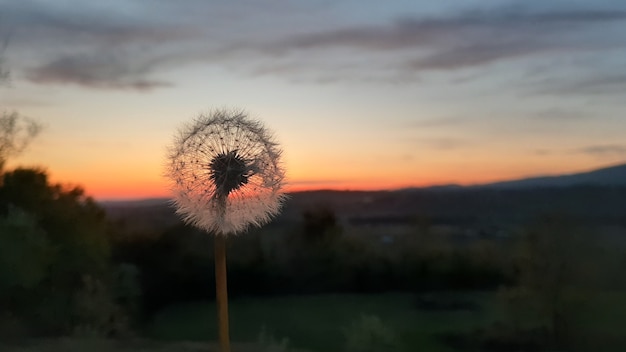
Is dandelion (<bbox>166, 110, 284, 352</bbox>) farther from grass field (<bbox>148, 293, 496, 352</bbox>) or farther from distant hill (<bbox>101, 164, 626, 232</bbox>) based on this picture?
grass field (<bbox>148, 293, 496, 352</bbox>)

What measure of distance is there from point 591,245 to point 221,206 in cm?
294

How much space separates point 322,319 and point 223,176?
77.8 inches

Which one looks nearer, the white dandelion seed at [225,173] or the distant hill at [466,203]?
the white dandelion seed at [225,173]

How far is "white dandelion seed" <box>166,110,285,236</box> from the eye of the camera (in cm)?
354

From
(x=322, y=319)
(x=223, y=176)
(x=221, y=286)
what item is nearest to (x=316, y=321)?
(x=322, y=319)

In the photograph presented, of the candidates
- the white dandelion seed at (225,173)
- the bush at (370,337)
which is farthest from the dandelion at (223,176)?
the bush at (370,337)

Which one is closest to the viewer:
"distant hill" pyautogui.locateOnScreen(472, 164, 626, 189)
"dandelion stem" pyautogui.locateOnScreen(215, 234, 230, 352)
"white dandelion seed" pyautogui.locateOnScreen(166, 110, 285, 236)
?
"white dandelion seed" pyautogui.locateOnScreen(166, 110, 285, 236)

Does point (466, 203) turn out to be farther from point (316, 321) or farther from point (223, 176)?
point (223, 176)

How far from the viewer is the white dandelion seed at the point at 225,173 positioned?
354 centimetres

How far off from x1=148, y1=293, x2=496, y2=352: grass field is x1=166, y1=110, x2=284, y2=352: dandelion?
116 cm

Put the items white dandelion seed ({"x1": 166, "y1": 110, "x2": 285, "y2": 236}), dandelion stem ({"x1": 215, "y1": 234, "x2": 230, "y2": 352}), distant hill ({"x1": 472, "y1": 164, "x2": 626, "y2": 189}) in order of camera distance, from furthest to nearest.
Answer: distant hill ({"x1": 472, "y1": 164, "x2": 626, "y2": 189}), dandelion stem ({"x1": 215, "y1": 234, "x2": 230, "y2": 352}), white dandelion seed ({"x1": 166, "y1": 110, "x2": 285, "y2": 236})

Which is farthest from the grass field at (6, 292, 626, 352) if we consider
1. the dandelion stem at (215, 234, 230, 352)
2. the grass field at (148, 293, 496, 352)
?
the dandelion stem at (215, 234, 230, 352)

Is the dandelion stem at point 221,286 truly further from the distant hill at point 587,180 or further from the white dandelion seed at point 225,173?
the distant hill at point 587,180

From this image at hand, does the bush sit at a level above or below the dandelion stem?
below
